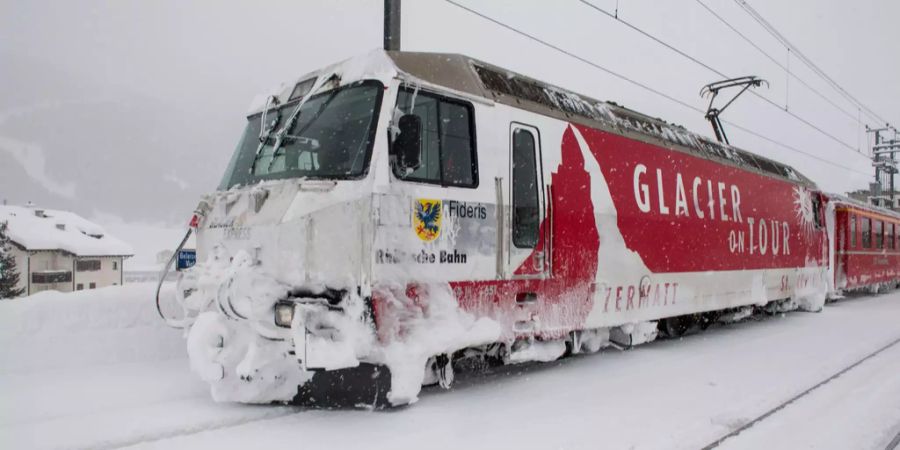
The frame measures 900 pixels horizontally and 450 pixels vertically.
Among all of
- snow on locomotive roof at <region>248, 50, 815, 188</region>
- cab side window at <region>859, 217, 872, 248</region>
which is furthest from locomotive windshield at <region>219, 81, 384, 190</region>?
cab side window at <region>859, 217, 872, 248</region>

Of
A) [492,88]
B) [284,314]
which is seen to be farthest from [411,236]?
[492,88]

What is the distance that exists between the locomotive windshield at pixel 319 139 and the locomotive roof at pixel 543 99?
541 mm

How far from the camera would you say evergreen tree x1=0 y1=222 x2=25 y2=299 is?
26.8 m


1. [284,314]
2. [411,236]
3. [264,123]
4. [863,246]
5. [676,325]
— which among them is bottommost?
[676,325]

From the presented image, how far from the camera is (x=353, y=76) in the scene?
218 inches

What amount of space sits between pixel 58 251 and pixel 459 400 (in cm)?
3235

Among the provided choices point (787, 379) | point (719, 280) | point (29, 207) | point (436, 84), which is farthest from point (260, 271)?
point (29, 207)

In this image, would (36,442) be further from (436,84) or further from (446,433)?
(436,84)

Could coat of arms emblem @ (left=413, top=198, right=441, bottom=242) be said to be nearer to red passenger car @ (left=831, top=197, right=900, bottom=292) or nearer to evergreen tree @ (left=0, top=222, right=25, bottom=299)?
red passenger car @ (left=831, top=197, right=900, bottom=292)

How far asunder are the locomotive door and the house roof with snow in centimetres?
3045

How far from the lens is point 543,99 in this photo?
7027 millimetres

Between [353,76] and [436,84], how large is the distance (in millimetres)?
764

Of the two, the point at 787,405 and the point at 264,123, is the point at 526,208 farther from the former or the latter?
the point at 787,405

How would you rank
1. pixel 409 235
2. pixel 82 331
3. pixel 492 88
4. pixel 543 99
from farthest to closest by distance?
pixel 82 331, pixel 543 99, pixel 492 88, pixel 409 235
